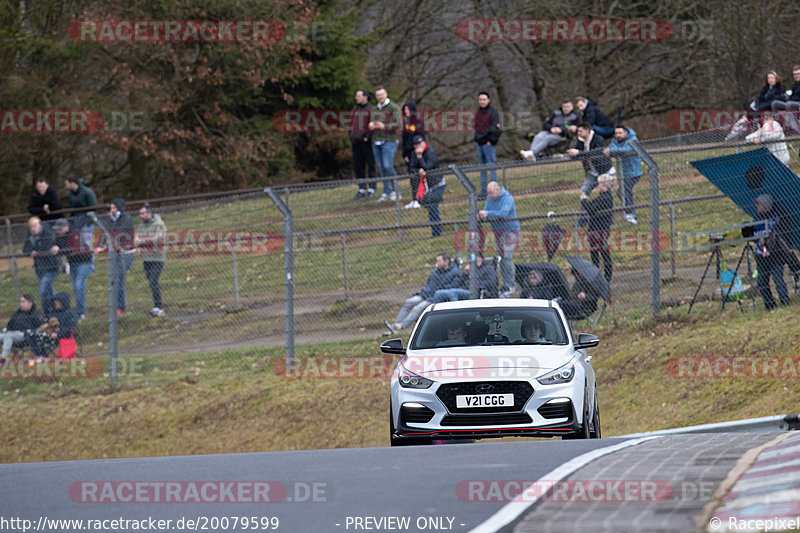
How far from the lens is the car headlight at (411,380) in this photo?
10.9 m

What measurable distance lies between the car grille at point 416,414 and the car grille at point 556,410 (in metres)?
1.01

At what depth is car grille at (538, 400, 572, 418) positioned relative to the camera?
10750mm

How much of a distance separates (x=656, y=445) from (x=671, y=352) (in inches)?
226

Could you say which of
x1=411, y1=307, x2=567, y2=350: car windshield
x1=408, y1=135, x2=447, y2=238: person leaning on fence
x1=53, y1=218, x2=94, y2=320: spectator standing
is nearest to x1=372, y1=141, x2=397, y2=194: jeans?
x1=408, y1=135, x2=447, y2=238: person leaning on fence

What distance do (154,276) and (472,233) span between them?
17.3 ft

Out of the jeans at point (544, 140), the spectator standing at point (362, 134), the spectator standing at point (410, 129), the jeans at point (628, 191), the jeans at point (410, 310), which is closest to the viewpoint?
the jeans at point (628, 191)

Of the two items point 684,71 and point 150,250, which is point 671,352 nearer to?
point 150,250

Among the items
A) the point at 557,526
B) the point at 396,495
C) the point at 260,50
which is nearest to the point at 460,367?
the point at 396,495

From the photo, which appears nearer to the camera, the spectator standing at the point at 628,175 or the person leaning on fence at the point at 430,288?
the spectator standing at the point at 628,175

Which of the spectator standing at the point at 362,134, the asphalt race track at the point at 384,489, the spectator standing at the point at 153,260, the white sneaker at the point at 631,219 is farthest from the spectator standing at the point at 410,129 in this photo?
the asphalt race track at the point at 384,489

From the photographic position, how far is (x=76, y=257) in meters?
19.1

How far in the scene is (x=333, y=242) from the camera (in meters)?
19.0

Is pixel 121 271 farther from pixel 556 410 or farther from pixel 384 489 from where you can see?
pixel 384 489

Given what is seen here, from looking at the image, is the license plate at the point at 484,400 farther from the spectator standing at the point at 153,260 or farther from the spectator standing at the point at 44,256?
the spectator standing at the point at 44,256
